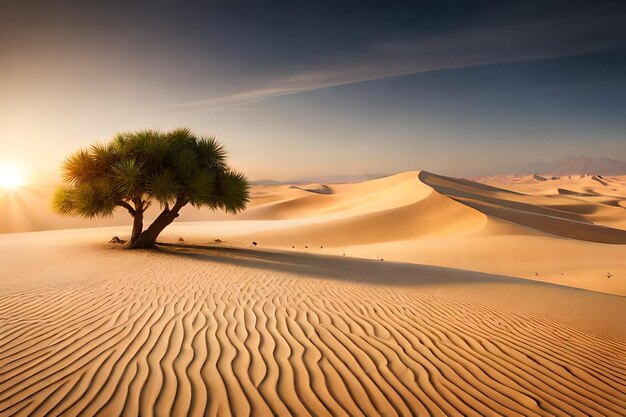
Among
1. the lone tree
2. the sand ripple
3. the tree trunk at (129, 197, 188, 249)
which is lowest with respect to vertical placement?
the sand ripple

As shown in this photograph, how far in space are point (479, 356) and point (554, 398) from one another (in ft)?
3.33

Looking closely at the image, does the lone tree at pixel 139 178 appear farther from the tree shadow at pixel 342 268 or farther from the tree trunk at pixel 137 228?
the tree shadow at pixel 342 268

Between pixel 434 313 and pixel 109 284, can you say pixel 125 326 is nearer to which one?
pixel 109 284

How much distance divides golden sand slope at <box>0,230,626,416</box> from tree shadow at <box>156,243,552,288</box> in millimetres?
1564

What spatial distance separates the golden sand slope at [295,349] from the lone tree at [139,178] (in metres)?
4.99

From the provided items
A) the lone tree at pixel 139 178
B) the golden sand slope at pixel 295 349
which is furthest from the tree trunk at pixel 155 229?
the golden sand slope at pixel 295 349

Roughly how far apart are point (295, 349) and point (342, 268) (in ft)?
26.1

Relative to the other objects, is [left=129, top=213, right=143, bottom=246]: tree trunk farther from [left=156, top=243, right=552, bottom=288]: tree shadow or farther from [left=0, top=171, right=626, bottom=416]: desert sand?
[left=0, top=171, right=626, bottom=416]: desert sand

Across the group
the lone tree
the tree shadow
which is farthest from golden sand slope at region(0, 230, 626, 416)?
the lone tree

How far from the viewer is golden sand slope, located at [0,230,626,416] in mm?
3574

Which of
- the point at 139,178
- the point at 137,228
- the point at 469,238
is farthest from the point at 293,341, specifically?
the point at 469,238

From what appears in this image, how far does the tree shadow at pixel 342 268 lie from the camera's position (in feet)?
35.7

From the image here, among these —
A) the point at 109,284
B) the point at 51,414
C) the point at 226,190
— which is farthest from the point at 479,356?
the point at 226,190

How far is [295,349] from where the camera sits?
4711 mm
